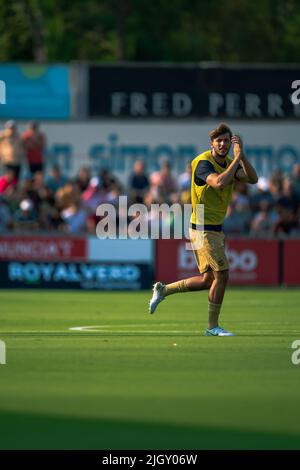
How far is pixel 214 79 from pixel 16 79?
15.6 feet

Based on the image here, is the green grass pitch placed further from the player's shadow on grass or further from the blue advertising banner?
the blue advertising banner

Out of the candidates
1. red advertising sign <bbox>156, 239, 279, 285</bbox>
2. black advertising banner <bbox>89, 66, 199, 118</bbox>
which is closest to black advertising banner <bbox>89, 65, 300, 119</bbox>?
black advertising banner <bbox>89, 66, 199, 118</bbox>

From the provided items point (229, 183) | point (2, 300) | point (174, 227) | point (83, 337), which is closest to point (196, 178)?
point (229, 183)

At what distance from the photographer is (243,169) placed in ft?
50.9

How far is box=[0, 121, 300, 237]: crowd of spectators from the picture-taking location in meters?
29.9

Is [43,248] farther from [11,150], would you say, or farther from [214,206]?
[214,206]

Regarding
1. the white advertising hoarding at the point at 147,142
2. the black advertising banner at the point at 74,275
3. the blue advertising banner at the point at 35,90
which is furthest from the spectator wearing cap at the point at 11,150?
the white advertising hoarding at the point at 147,142

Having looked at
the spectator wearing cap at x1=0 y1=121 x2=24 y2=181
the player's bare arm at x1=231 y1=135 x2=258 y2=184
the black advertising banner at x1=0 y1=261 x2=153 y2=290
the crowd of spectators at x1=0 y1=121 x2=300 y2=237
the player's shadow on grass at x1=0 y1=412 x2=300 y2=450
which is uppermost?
the spectator wearing cap at x1=0 y1=121 x2=24 y2=181

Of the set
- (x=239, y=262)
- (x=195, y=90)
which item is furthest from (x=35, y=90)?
(x=239, y=262)

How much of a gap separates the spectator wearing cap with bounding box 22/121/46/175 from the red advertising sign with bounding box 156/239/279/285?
397 cm

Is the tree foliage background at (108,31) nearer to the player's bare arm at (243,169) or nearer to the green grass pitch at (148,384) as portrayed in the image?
the green grass pitch at (148,384)

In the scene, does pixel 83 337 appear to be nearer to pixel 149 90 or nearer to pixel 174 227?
pixel 174 227
